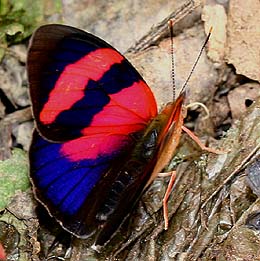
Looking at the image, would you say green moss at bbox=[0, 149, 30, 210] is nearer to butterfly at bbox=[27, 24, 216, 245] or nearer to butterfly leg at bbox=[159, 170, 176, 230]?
butterfly at bbox=[27, 24, 216, 245]

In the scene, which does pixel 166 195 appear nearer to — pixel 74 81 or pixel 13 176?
pixel 74 81

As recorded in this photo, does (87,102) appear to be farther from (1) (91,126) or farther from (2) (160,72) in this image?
(2) (160,72)

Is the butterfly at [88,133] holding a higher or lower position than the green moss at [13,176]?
higher

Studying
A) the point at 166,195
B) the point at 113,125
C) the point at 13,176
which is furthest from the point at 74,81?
the point at 13,176

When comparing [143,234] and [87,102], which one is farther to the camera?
[143,234]

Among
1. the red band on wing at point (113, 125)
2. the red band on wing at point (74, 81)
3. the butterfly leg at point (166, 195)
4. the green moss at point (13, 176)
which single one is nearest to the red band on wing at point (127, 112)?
the red band on wing at point (113, 125)

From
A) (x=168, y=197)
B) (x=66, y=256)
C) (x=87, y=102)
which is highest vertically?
(x=87, y=102)

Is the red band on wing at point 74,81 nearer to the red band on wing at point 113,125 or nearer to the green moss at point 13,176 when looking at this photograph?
the red band on wing at point 113,125

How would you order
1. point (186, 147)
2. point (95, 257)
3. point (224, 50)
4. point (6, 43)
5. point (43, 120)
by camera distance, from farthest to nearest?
point (6, 43)
point (224, 50)
point (186, 147)
point (95, 257)
point (43, 120)

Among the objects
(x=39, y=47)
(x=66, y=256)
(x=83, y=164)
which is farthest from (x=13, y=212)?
(x=39, y=47)
